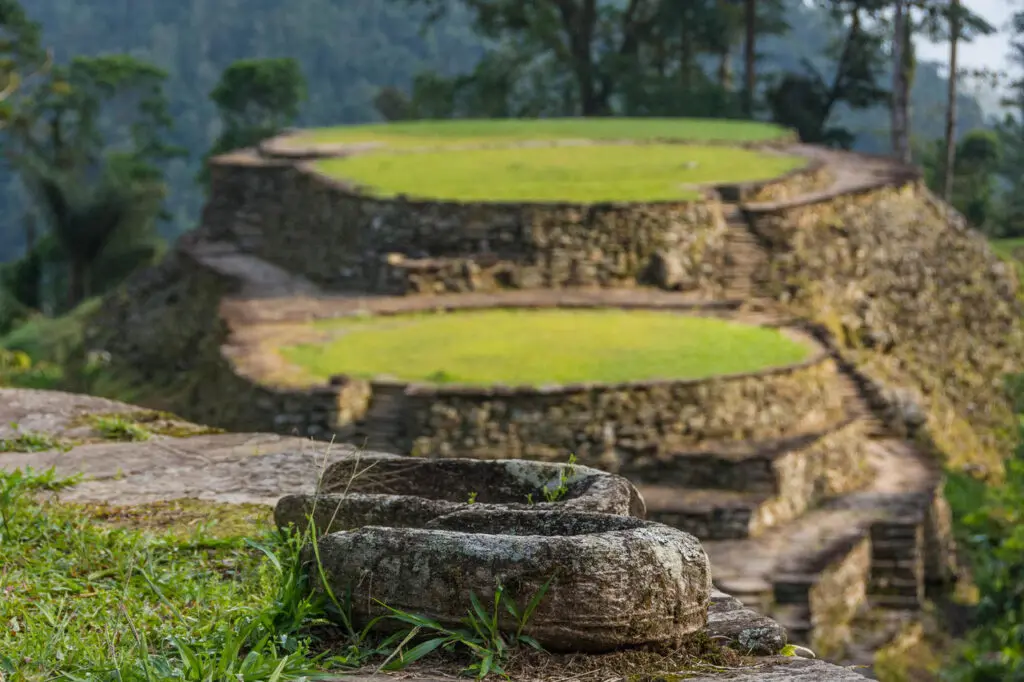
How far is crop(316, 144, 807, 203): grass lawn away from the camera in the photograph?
16203mm

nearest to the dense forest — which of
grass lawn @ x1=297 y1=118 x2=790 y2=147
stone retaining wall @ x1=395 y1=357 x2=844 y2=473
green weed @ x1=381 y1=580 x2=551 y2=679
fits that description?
grass lawn @ x1=297 y1=118 x2=790 y2=147

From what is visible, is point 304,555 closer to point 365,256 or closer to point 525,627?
point 525,627

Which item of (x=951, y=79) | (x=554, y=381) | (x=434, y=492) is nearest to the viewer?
(x=434, y=492)

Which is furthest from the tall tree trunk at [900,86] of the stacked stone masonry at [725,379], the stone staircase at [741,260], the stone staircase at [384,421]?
the stone staircase at [384,421]

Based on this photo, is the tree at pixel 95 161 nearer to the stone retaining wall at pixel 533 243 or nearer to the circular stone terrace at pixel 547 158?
the circular stone terrace at pixel 547 158

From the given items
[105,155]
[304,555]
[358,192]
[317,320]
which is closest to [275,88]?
[105,155]

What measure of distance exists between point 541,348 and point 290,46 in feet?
182

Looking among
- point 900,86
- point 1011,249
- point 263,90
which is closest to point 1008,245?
point 1011,249

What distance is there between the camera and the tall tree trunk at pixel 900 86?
89.4 ft

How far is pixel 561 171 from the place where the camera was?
18.1 m

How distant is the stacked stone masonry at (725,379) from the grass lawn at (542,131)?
82.9 inches

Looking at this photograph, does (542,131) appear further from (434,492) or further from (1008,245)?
(434,492)

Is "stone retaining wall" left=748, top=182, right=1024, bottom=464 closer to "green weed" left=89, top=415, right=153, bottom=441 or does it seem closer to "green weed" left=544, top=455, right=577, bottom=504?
"green weed" left=89, top=415, right=153, bottom=441

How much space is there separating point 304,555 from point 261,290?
12979 mm
